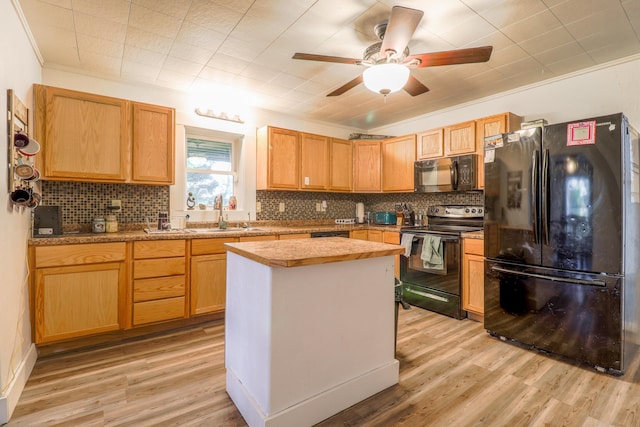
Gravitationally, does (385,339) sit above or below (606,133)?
below

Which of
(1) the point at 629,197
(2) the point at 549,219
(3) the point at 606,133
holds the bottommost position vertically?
(2) the point at 549,219

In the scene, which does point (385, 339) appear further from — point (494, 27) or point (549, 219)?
point (494, 27)

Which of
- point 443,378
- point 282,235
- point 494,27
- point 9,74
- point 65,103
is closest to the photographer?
point 9,74

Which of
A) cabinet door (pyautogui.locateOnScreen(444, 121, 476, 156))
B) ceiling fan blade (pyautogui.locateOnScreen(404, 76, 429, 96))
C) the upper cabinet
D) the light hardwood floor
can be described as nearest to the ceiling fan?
ceiling fan blade (pyautogui.locateOnScreen(404, 76, 429, 96))

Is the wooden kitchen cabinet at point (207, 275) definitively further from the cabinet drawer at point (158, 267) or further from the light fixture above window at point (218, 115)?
the light fixture above window at point (218, 115)

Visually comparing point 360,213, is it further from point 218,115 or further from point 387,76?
point 387,76

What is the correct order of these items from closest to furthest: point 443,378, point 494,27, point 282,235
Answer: point 443,378
point 494,27
point 282,235

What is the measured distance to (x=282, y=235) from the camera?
3516mm

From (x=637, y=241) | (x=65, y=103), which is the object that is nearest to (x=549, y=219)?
(x=637, y=241)

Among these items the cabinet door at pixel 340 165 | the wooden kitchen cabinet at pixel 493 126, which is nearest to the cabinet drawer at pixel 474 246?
the wooden kitchen cabinet at pixel 493 126

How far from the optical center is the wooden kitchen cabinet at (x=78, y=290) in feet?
7.59

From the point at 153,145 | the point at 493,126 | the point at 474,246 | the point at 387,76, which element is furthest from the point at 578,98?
the point at 153,145

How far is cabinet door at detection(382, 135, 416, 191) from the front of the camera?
412cm

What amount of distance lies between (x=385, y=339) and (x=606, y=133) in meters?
2.05
